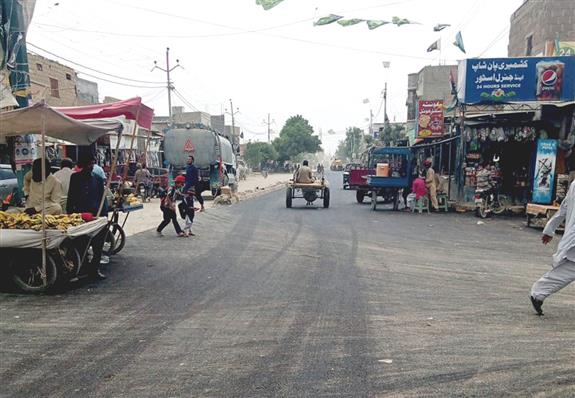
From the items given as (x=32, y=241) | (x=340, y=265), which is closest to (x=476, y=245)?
(x=340, y=265)

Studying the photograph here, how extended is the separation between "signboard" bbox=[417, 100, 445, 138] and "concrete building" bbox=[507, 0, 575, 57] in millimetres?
8534

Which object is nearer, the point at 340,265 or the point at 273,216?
the point at 340,265

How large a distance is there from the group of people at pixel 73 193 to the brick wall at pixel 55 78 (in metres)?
21.9

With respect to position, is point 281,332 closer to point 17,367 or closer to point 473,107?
point 17,367

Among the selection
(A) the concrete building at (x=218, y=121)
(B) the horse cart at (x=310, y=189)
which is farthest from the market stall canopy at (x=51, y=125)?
(A) the concrete building at (x=218, y=121)

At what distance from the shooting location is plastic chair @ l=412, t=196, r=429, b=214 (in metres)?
17.0

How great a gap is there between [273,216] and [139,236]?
544cm

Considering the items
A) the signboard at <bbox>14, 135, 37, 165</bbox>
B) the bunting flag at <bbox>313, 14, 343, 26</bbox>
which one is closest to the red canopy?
the signboard at <bbox>14, 135, 37, 165</bbox>

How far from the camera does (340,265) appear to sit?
26.3 ft

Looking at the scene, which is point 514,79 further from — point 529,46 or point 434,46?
point 529,46

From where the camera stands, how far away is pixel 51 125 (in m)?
7.00

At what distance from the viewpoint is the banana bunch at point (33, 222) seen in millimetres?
6358

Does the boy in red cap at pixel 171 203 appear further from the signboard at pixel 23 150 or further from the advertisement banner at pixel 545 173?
the advertisement banner at pixel 545 173

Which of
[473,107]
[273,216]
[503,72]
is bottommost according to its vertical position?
[273,216]
